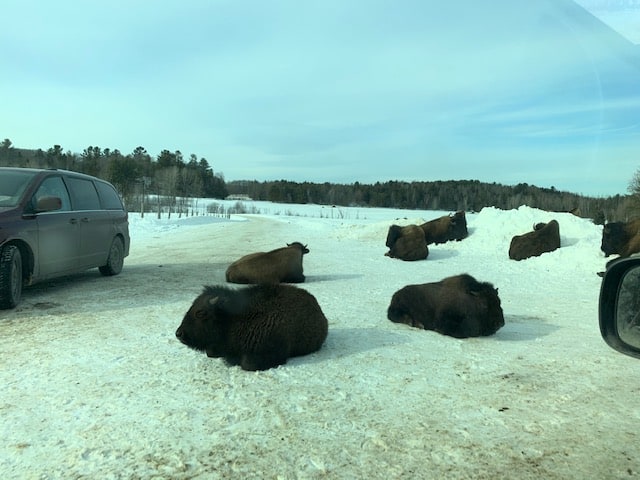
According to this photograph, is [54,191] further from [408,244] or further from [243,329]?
[408,244]

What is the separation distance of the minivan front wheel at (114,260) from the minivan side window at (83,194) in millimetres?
1050

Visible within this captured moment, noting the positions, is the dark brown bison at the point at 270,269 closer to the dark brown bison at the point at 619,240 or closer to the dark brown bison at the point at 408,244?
the dark brown bison at the point at 408,244

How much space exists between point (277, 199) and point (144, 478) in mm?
131691

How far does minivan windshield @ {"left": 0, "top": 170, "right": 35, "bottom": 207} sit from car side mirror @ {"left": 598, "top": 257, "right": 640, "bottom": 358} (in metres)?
8.42

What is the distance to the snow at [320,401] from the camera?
12.2 ft

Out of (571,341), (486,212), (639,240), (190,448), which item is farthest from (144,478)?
(486,212)

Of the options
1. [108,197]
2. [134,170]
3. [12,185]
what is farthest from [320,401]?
[134,170]

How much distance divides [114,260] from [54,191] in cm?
270

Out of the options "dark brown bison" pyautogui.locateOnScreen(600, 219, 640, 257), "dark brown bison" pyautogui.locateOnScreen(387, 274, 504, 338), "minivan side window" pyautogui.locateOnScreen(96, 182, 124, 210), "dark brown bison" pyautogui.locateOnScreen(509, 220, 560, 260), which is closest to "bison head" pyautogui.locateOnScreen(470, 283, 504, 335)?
"dark brown bison" pyautogui.locateOnScreen(387, 274, 504, 338)

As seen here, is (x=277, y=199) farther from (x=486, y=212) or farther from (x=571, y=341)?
(x=571, y=341)

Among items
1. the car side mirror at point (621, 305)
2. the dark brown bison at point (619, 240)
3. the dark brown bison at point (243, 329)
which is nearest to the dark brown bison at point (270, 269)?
the dark brown bison at point (243, 329)

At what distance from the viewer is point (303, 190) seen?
134375 millimetres

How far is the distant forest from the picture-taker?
34.8 metres

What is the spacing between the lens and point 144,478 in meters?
3.45
